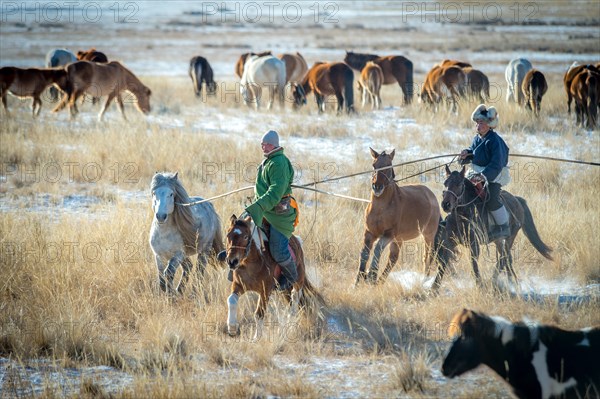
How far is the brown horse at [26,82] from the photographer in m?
18.2

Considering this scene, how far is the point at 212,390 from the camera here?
5078 millimetres

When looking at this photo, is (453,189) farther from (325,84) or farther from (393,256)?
(325,84)

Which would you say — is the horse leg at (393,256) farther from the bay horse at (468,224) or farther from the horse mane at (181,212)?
the horse mane at (181,212)

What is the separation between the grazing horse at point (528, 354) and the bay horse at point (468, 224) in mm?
2551

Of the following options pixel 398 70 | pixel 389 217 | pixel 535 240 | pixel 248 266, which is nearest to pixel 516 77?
pixel 398 70

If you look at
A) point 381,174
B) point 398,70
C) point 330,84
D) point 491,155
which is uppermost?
point 398,70

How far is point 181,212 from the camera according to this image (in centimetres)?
705

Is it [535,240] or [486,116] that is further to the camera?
[535,240]

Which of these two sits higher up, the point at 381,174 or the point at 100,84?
the point at 100,84

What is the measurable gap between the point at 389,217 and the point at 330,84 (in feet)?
44.0

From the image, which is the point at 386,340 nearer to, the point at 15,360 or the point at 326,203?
the point at 15,360

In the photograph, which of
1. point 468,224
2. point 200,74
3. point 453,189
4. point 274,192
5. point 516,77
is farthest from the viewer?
point 200,74

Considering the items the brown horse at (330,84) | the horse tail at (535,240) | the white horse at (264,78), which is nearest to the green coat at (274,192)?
the horse tail at (535,240)

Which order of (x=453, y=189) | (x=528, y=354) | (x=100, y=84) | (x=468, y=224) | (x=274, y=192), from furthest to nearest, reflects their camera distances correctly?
(x=100, y=84)
(x=468, y=224)
(x=453, y=189)
(x=274, y=192)
(x=528, y=354)
